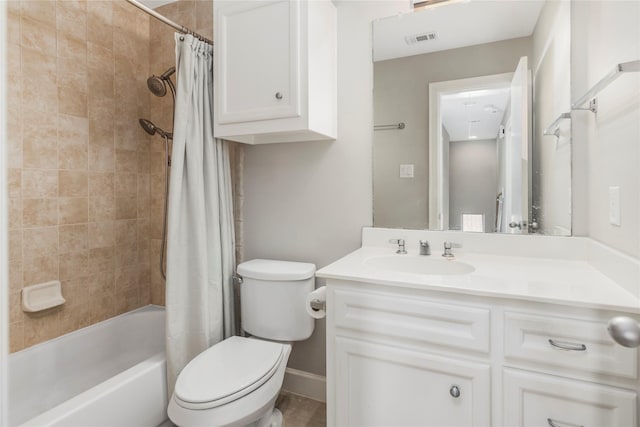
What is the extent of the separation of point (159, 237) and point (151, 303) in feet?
1.48

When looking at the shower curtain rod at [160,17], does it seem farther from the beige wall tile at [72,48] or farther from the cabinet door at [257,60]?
the beige wall tile at [72,48]

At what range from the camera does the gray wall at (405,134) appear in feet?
5.55

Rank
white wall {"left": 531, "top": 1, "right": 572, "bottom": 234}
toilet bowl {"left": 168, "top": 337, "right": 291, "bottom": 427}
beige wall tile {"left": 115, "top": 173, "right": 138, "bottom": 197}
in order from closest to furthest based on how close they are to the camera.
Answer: toilet bowl {"left": 168, "top": 337, "right": 291, "bottom": 427}, white wall {"left": 531, "top": 1, "right": 572, "bottom": 234}, beige wall tile {"left": 115, "top": 173, "right": 138, "bottom": 197}

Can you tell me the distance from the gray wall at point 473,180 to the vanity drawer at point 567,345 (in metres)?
0.64

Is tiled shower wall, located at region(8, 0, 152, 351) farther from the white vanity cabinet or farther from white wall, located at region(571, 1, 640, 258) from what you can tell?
white wall, located at region(571, 1, 640, 258)

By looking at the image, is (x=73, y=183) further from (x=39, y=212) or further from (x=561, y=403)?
(x=561, y=403)

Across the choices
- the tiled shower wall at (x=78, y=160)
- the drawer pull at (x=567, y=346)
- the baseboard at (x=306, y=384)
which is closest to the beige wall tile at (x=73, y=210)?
the tiled shower wall at (x=78, y=160)

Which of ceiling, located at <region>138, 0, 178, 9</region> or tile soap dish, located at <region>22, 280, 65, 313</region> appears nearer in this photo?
tile soap dish, located at <region>22, 280, 65, 313</region>

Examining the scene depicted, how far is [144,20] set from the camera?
230cm

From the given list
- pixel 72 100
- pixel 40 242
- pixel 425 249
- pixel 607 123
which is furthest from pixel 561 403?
pixel 72 100

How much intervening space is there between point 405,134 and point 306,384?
1464 mm

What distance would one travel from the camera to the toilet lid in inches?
51.1

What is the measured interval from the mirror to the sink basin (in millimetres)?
214

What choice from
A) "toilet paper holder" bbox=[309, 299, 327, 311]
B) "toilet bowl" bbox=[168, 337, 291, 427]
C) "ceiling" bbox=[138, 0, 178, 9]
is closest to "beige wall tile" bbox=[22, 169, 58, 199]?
"toilet bowl" bbox=[168, 337, 291, 427]
